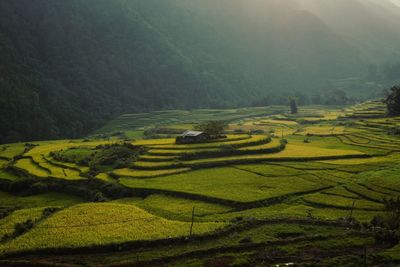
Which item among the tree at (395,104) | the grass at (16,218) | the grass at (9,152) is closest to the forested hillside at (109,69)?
the grass at (9,152)

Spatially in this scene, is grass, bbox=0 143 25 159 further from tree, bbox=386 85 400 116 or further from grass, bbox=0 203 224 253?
tree, bbox=386 85 400 116

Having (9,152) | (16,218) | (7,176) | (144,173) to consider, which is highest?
(9,152)

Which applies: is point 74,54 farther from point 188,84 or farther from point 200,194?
point 200,194

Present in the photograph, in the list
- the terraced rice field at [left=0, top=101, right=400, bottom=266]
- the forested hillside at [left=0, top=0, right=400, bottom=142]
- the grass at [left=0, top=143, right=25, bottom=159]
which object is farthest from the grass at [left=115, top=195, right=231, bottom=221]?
the forested hillside at [left=0, top=0, right=400, bottom=142]

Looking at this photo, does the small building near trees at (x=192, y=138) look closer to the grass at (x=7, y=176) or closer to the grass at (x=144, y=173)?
the grass at (x=144, y=173)

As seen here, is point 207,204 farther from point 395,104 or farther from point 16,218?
point 395,104

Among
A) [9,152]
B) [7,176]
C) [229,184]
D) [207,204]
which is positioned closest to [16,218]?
[207,204]
